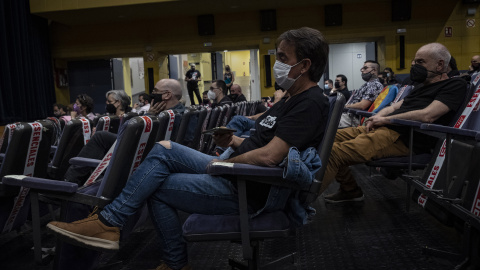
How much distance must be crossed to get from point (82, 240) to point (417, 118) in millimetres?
2049

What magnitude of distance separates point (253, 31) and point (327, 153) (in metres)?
11.1

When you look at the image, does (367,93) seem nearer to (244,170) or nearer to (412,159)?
(412,159)

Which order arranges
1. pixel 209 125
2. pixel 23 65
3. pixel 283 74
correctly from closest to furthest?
pixel 283 74 < pixel 209 125 < pixel 23 65

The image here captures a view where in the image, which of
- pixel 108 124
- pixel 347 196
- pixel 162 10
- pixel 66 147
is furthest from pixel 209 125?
pixel 162 10

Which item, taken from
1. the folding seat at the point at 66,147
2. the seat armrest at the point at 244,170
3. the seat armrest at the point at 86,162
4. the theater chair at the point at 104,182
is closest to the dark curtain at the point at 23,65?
the folding seat at the point at 66,147

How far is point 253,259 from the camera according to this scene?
168 cm

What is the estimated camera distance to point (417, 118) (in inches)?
109

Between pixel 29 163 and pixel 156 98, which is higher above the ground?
pixel 156 98

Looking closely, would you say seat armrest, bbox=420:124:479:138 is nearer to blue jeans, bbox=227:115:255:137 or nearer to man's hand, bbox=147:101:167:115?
man's hand, bbox=147:101:167:115

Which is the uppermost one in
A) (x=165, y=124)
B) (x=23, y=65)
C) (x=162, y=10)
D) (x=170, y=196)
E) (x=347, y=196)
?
(x=162, y=10)

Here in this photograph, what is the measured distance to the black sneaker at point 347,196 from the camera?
3494mm

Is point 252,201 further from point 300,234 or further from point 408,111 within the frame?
point 408,111

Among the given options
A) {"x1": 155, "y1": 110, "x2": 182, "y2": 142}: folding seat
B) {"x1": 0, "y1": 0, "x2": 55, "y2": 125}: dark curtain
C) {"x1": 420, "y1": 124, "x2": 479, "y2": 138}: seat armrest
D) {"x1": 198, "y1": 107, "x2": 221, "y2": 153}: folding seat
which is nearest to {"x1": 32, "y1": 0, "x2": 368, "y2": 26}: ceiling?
{"x1": 0, "y1": 0, "x2": 55, "y2": 125}: dark curtain

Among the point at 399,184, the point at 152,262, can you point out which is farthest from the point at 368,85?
the point at 152,262
